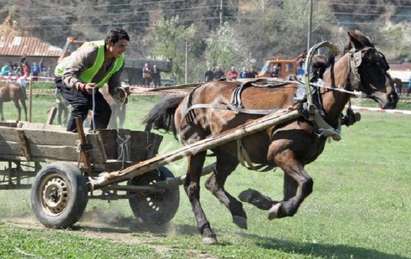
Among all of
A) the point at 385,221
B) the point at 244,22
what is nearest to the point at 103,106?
the point at 385,221

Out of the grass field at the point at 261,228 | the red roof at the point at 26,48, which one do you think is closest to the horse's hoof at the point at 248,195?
the grass field at the point at 261,228

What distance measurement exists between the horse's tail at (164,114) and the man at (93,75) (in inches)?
15.6

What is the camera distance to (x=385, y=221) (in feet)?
38.9

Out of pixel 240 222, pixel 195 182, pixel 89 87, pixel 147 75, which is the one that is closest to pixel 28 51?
pixel 147 75

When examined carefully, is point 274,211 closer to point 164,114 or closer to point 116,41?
point 164,114

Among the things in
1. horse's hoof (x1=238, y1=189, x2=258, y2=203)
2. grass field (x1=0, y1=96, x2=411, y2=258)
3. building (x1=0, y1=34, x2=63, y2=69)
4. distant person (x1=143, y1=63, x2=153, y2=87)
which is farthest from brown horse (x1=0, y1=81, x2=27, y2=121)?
building (x1=0, y1=34, x2=63, y2=69)

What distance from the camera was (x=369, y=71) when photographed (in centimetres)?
876

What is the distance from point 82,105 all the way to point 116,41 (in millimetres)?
828

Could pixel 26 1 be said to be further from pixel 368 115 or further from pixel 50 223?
pixel 50 223

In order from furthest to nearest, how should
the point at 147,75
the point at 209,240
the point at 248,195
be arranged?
the point at 147,75
the point at 248,195
the point at 209,240

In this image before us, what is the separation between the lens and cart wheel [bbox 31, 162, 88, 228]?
980 cm

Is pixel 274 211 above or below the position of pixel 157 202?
above

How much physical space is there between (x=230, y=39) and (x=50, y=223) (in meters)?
74.6

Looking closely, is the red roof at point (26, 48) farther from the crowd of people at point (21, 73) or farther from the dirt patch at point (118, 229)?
the dirt patch at point (118, 229)
